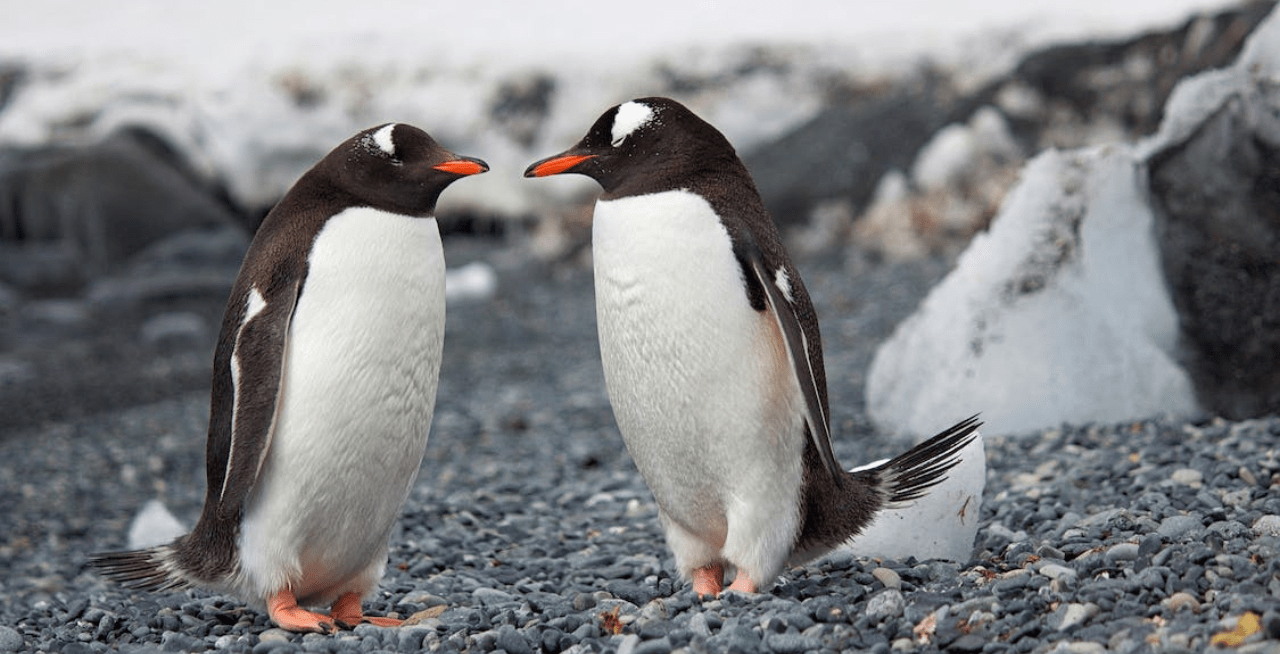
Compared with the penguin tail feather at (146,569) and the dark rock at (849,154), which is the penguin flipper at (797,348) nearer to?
the penguin tail feather at (146,569)

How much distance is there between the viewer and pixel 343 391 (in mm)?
3096

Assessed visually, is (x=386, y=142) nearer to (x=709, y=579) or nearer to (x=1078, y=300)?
(x=709, y=579)

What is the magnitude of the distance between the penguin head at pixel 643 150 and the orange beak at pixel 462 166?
16 cm

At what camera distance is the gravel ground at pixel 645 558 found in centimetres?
256

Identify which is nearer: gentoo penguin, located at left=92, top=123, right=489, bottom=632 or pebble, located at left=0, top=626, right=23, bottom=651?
gentoo penguin, located at left=92, top=123, right=489, bottom=632

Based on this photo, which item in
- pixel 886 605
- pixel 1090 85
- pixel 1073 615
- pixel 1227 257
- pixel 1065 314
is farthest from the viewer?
pixel 1090 85

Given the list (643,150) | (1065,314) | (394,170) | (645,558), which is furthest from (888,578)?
(1065,314)

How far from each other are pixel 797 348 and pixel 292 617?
144cm

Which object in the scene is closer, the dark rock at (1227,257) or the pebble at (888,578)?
the pebble at (888,578)

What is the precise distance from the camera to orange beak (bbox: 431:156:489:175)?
3074mm

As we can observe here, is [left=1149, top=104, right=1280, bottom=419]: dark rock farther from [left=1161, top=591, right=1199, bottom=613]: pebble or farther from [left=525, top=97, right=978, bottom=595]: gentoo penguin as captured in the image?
[left=1161, top=591, right=1199, bottom=613]: pebble

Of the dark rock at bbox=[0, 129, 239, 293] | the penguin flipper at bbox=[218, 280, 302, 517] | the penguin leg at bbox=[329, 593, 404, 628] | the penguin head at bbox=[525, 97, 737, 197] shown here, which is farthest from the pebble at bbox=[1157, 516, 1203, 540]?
the dark rock at bbox=[0, 129, 239, 293]

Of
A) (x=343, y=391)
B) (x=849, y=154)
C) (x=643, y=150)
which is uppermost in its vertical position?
(x=849, y=154)

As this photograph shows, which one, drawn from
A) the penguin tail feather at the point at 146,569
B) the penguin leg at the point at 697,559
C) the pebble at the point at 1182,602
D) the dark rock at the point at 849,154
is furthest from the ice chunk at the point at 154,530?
the dark rock at the point at 849,154
